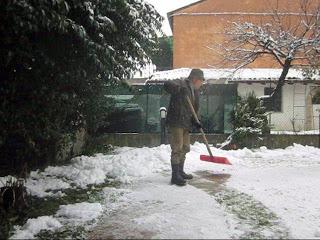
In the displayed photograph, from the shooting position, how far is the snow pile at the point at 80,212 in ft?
16.6

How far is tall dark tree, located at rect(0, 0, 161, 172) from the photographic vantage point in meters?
4.70

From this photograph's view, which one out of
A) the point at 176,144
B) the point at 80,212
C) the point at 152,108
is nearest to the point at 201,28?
the point at 152,108

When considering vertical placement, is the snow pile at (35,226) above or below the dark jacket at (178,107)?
below

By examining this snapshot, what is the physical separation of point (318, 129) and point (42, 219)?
34.6ft

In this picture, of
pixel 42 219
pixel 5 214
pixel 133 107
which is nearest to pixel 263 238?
pixel 42 219

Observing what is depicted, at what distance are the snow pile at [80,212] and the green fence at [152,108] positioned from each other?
7.12 meters

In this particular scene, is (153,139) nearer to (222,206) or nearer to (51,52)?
(222,206)

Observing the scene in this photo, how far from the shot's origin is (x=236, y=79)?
20.7 metres

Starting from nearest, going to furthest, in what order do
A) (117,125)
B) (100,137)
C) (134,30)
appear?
1. (134,30)
2. (100,137)
3. (117,125)

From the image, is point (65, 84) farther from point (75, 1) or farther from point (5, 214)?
point (5, 214)

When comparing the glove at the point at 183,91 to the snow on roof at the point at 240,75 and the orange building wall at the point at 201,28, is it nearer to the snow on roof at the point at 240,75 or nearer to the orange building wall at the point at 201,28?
the snow on roof at the point at 240,75

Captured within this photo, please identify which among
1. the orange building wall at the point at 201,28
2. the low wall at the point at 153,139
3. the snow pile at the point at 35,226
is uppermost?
the orange building wall at the point at 201,28

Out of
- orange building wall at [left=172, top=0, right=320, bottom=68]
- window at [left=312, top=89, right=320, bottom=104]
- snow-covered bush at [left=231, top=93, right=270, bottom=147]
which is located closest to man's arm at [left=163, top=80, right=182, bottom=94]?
snow-covered bush at [left=231, top=93, right=270, bottom=147]

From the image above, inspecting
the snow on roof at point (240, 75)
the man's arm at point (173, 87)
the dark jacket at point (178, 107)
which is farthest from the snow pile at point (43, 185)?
the snow on roof at point (240, 75)
